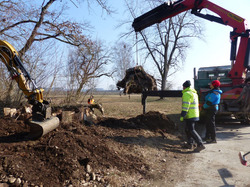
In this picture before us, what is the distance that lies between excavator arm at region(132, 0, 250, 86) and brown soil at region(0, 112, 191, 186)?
13.8 ft

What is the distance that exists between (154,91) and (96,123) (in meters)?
3.22

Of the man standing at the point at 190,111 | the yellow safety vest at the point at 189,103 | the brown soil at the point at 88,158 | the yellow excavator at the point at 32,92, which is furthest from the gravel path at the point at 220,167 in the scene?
the yellow excavator at the point at 32,92

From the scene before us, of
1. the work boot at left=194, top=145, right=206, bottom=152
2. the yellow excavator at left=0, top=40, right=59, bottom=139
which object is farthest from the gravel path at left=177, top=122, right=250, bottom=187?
the yellow excavator at left=0, top=40, right=59, bottom=139

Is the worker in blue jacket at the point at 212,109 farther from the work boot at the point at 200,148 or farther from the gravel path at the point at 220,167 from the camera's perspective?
the work boot at the point at 200,148

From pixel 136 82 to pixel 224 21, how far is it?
4314 millimetres

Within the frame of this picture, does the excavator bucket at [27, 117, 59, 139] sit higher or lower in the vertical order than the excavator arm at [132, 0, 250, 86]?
lower

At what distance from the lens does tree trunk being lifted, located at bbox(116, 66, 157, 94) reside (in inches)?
336

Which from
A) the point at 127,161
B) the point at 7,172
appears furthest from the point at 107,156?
the point at 7,172

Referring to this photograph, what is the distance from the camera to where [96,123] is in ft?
22.0

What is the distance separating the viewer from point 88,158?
12.9 feet

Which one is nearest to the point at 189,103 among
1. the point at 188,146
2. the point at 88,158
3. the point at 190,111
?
the point at 190,111

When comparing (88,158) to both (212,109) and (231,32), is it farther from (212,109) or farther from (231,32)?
(231,32)

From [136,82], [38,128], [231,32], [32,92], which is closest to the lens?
[38,128]

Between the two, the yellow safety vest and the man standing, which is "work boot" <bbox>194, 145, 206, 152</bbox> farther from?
the yellow safety vest
